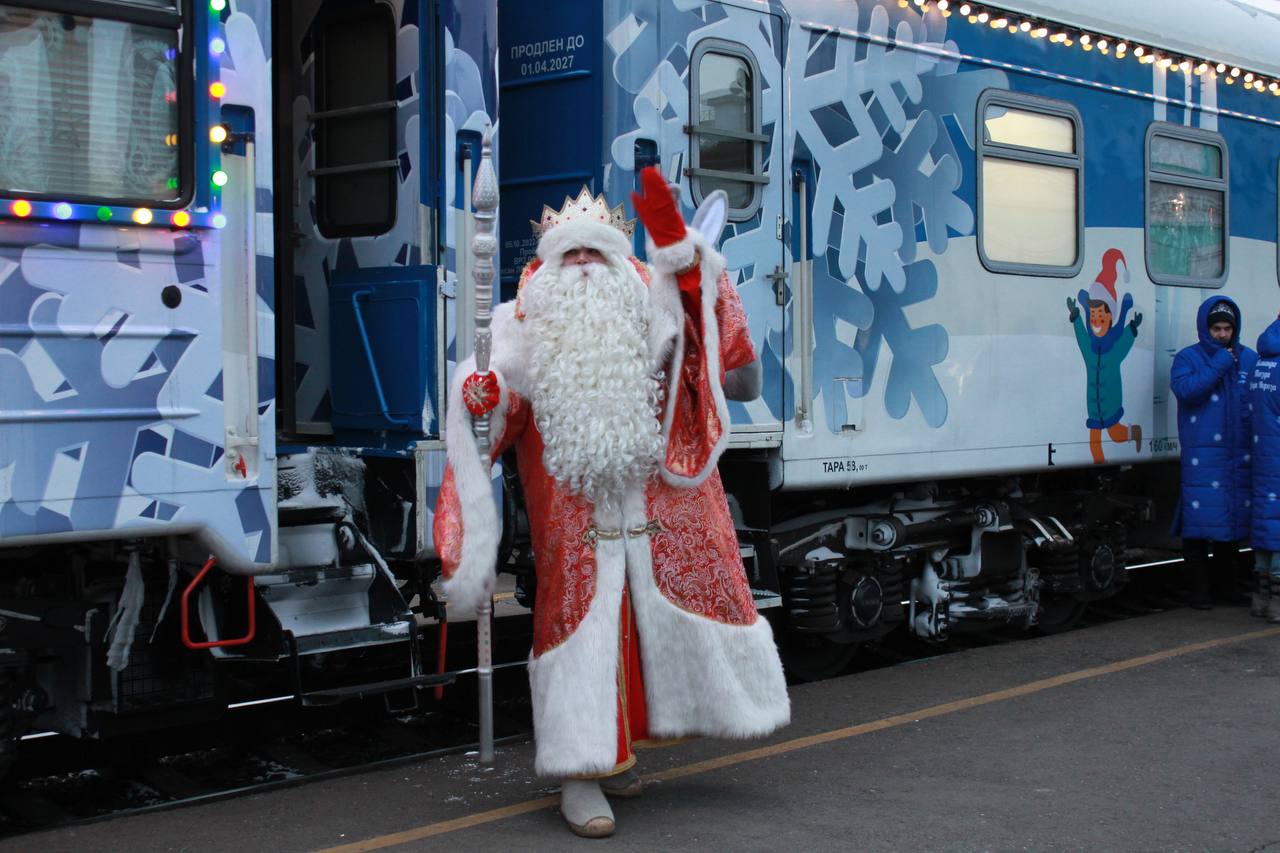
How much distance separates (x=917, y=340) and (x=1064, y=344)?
121 cm

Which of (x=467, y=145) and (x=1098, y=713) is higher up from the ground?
(x=467, y=145)

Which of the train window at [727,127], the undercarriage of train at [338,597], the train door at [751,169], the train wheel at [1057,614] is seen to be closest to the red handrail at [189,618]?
the undercarriage of train at [338,597]

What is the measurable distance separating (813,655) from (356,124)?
136 inches

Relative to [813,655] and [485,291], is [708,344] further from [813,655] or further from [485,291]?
[813,655]

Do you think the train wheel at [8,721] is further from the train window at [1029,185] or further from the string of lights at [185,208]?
the train window at [1029,185]

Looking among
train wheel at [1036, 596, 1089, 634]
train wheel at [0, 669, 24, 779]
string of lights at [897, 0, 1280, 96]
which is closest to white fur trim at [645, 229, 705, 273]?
train wheel at [0, 669, 24, 779]

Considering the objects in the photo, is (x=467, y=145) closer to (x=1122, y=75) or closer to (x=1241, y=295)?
(x=1122, y=75)

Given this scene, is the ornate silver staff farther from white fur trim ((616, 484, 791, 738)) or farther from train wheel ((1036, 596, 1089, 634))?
train wheel ((1036, 596, 1089, 634))

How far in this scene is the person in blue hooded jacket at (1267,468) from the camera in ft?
27.8

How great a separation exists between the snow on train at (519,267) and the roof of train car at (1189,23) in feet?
0.12

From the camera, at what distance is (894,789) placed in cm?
520

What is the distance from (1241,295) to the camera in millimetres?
9500

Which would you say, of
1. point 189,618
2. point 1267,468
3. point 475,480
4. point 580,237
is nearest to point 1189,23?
point 1267,468

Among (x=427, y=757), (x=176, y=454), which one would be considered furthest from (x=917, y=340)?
(x=176, y=454)
